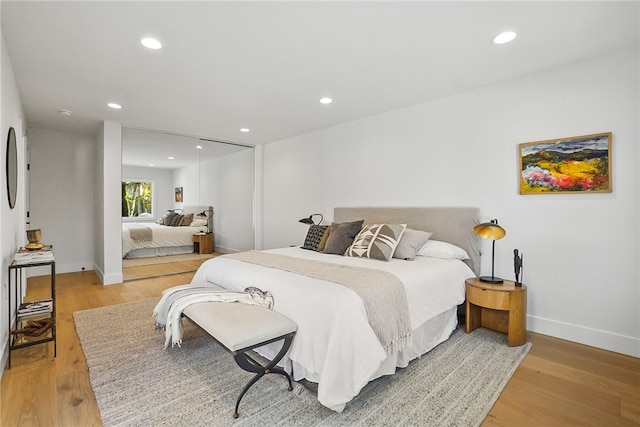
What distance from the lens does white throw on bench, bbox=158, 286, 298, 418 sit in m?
1.69

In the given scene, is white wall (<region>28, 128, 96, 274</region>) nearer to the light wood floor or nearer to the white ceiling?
the white ceiling

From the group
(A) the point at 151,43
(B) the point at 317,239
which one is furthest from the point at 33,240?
(B) the point at 317,239

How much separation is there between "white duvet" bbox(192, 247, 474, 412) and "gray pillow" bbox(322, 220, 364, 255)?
2.02 feet

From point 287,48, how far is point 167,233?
4081 millimetres

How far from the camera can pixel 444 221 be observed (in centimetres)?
335

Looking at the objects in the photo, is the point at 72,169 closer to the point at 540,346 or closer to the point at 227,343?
the point at 227,343

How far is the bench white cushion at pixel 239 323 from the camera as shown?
1.69m

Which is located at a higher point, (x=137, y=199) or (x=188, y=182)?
(x=188, y=182)

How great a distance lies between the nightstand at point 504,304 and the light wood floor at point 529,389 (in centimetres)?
19

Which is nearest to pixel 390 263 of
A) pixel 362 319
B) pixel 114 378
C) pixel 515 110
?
pixel 362 319

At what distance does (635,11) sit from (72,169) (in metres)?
7.29

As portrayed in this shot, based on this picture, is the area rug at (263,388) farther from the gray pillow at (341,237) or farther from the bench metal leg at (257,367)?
the gray pillow at (341,237)

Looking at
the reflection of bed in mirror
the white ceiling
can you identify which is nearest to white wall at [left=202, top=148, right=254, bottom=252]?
the reflection of bed in mirror

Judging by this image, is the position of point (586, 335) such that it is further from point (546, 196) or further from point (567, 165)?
point (567, 165)
